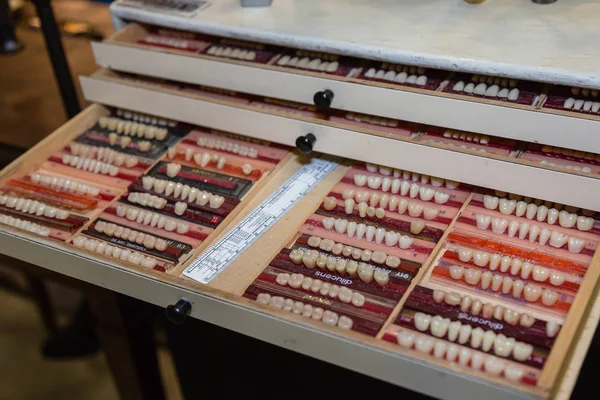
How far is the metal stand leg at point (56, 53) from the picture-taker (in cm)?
214

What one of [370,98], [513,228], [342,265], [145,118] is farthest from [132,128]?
[513,228]

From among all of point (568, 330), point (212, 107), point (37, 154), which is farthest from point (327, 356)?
point (37, 154)

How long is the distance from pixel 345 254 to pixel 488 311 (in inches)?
12.9

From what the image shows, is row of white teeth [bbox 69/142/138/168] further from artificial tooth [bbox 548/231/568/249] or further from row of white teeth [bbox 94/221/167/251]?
artificial tooth [bbox 548/231/568/249]

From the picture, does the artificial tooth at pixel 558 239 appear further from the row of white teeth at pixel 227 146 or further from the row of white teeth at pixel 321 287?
the row of white teeth at pixel 227 146

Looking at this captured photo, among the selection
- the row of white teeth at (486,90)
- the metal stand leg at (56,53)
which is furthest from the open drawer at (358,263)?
the metal stand leg at (56,53)

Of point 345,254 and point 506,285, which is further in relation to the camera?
point 345,254

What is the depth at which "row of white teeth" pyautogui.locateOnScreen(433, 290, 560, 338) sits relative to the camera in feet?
4.11

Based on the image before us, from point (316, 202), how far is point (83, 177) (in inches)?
25.0

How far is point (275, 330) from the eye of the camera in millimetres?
1282

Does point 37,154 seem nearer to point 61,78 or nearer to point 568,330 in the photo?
point 61,78

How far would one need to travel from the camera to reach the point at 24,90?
278 centimetres

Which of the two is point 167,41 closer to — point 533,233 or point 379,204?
point 379,204

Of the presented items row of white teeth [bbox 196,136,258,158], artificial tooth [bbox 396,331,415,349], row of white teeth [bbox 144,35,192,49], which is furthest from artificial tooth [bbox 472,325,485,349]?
row of white teeth [bbox 144,35,192,49]
